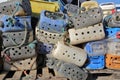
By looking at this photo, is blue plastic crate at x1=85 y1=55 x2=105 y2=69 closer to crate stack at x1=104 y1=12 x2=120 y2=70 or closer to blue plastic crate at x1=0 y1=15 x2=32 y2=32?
crate stack at x1=104 y1=12 x2=120 y2=70

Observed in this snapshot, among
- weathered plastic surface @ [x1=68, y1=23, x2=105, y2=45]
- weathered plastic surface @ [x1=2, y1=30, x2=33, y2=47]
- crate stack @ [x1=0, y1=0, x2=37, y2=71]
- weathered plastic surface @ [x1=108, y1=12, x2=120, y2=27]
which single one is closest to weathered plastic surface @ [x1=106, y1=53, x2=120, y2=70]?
weathered plastic surface @ [x1=68, y1=23, x2=105, y2=45]

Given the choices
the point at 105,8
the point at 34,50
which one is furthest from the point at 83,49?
the point at 105,8

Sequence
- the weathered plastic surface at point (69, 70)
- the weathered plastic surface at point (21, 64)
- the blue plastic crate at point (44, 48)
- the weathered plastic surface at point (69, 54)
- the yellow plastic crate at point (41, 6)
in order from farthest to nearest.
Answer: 1. the yellow plastic crate at point (41, 6)
2. the blue plastic crate at point (44, 48)
3. the weathered plastic surface at point (21, 64)
4. the weathered plastic surface at point (69, 54)
5. the weathered plastic surface at point (69, 70)

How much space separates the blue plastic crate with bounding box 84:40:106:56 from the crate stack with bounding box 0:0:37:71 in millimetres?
782

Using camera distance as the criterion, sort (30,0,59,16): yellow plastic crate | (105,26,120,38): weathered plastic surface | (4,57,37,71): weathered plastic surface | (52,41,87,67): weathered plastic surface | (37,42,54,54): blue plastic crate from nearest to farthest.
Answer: (52,41,87,67): weathered plastic surface
(4,57,37,71): weathered plastic surface
(105,26,120,38): weathered plastic surface
(37,42,54,54): blue plastic crate
(30,0,59,16): yellow plastic crate

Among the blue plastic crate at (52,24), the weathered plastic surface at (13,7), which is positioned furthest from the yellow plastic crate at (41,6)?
the blue plastic crate at (52,24)

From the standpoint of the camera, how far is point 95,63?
4.20 metres

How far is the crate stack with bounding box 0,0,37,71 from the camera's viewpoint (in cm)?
412

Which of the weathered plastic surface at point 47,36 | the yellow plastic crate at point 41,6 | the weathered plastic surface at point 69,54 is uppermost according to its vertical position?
the yellow plastic crate at point 41,6

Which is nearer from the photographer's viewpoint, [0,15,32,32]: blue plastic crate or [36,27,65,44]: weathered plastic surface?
[0,15,32,32]: blue plastic crate

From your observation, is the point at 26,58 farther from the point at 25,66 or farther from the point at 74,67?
the point at 74,67

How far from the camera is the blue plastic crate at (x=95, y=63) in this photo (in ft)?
13.8

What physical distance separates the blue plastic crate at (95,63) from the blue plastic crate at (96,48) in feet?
0.21

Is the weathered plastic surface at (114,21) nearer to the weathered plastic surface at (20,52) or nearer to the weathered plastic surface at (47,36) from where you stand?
the weathered plastic surface at (47,36)
